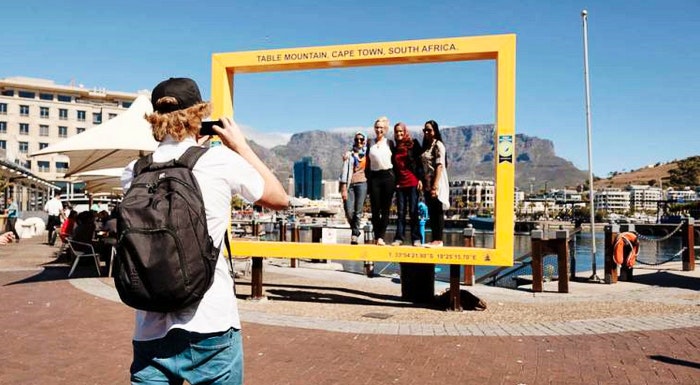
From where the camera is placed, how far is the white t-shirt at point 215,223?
2.05m

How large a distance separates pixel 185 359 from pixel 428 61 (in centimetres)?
717

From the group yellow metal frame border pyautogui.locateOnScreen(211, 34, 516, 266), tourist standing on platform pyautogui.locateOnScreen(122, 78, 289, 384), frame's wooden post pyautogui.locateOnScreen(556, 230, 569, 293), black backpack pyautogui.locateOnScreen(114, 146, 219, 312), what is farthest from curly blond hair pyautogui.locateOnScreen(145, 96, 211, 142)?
frame's wooden post pyautogui.locateOnScreen(556, 230, 569, 293)

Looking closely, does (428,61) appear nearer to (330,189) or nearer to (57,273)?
(57,273)

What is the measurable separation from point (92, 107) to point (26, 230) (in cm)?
6776

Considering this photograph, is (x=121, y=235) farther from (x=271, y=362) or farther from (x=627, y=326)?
(x=627, y=326)

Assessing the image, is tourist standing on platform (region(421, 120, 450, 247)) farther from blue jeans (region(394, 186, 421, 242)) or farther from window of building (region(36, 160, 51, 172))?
window of building (region(36, 160, 51, 172))

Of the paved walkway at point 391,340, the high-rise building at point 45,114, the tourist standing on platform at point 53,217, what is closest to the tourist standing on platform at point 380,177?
the paved walkway at point 391,340

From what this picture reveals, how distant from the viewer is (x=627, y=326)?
693 cm

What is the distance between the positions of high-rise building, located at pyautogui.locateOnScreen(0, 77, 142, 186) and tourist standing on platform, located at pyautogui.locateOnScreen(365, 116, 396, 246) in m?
81.2

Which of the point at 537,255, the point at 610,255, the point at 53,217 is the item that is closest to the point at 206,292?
the point at 537,255

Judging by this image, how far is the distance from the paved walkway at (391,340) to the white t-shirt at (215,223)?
9.38 ft

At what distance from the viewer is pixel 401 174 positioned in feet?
31.0

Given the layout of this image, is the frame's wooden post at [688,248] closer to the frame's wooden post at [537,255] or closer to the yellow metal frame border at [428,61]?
the frame's wooden post at [537,255]

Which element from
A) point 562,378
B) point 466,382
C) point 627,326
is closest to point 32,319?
point 466,382
